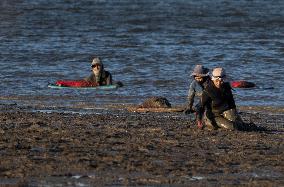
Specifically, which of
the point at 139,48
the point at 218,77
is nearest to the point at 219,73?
the point at 218,77

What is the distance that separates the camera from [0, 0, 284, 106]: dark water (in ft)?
89.9

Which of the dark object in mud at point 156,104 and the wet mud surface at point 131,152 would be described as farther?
the dark object in mud at point 156,104

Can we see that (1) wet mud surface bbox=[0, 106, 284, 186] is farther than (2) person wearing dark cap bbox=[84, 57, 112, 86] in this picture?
No

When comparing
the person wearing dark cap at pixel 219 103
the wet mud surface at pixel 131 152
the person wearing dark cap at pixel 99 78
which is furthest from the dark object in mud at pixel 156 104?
the person wearing dark cap at pixel 99 78

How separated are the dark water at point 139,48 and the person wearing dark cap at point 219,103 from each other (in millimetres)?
6816

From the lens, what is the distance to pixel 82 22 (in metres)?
61.1

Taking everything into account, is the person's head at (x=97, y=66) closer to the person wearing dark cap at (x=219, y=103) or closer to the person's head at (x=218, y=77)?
the person wearing dark cap at (x=219, y=103)

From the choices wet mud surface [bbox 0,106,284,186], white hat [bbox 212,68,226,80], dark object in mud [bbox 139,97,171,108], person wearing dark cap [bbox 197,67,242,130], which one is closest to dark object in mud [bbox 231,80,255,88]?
dark object in mud [bbox 139,97,171,108]

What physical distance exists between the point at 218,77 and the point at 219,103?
49cm

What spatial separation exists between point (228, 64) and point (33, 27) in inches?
840

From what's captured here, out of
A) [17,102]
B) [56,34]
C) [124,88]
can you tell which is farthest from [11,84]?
[56,34]

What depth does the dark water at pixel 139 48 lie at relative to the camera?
2741 cm

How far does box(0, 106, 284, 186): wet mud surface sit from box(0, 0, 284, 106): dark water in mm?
6267

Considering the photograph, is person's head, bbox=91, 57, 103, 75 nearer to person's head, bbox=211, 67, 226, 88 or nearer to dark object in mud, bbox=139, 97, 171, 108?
dark object in mud, bbox=139, 97, 171, 108
